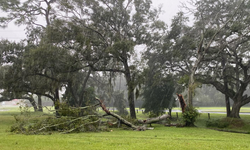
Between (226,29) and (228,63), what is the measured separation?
3.83m

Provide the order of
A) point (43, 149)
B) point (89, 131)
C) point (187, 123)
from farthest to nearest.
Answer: point (187, 123)
point (89, 131)
point (43, 149)

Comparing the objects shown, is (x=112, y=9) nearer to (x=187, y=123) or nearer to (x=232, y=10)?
(x=232, y=10)

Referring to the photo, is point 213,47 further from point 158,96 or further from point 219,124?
point 158,96

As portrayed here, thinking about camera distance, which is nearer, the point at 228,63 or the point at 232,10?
the point at 232,10

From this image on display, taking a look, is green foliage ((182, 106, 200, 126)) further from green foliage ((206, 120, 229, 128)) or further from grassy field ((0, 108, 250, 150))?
grassy field ((0, 108, 250, 150))

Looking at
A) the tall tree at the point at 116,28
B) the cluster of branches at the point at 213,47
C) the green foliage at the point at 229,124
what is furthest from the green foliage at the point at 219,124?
the tall tree at the point at 116,28

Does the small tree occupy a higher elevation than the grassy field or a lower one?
higher

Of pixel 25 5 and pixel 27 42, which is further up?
pixel 25 5

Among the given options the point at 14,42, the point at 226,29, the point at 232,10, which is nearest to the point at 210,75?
the point at 226,29

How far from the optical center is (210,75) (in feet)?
75.5

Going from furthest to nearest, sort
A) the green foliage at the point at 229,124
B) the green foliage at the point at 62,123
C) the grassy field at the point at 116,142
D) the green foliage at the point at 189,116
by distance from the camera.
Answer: the green foliage at the point at 229,124
the green foliage at the point at 189,116
the green foliage at the point at 62,123
the grassy field at the point at 116,142

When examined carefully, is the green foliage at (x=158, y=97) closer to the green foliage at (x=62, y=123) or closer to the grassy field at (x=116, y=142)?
the green foliage at (x=62, y=123)

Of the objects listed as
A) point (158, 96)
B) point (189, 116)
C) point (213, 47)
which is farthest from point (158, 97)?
point (189, 116)

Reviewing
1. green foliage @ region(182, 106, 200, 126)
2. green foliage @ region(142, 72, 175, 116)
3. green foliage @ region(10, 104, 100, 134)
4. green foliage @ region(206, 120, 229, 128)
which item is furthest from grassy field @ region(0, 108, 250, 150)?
green foliage @ region(142, 72, 175, 116)
